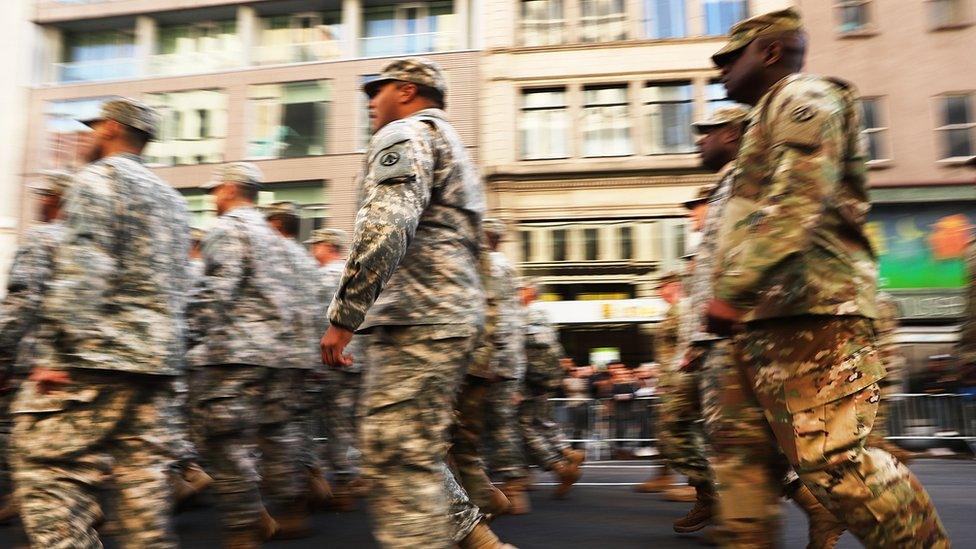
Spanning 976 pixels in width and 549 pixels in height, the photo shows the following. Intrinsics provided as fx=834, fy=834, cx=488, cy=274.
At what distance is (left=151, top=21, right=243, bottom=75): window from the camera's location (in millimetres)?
23859

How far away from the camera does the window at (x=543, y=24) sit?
70.1 feet

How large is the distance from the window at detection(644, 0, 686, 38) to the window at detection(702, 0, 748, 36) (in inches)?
23.9

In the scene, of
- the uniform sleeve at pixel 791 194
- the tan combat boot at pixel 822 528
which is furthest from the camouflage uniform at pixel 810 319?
the tan combat boot at pixel 822 528

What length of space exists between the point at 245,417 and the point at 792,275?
291 centimetres

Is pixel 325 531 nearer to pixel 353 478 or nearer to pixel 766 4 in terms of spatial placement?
pixel 353 478

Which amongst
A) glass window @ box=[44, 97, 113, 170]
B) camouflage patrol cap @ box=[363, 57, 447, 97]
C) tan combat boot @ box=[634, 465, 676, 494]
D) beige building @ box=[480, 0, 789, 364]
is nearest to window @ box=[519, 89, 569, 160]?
beige building @ box=[480, 0, 789, 364]

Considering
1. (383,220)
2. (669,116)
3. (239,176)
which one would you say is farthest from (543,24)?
(383,220)

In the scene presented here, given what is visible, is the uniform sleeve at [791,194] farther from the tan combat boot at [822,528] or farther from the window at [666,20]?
the window at [666,20]

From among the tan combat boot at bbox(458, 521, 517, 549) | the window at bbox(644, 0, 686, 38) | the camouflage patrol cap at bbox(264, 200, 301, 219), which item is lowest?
the tan combat boot at bbox(458, 521, 517, 549)

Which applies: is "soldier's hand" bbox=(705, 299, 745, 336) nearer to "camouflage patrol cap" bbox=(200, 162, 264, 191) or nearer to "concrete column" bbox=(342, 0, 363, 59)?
"camouflage patrol cap" bbox=(200, 162, 264, 191)

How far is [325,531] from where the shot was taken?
5.03m

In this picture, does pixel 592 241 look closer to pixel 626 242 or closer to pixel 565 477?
pixel 626 242

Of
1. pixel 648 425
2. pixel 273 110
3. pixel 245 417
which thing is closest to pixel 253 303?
pixel 245 417

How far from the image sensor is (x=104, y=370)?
3.00 metres
